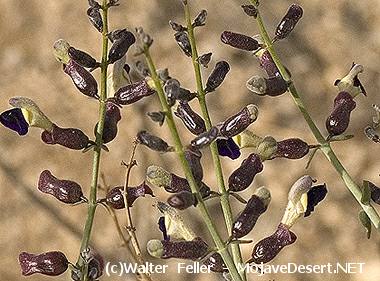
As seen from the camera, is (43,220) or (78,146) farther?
(43,220)

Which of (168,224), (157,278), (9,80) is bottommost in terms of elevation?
(168,224)

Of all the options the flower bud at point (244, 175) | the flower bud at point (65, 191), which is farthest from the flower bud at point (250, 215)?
the flower bud at point (65, 191)

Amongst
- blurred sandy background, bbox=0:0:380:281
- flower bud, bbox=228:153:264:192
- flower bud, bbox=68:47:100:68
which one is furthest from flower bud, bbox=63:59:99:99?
blurred sandy background, bbox=0:0:380:281

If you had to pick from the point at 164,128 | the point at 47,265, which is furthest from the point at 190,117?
the point at 164,128

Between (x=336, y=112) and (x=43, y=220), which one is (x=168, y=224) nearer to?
(x=336, y=112)

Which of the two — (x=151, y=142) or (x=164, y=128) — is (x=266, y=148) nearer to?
(x=151, y=142)

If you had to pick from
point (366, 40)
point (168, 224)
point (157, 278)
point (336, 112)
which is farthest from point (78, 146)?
point (366, 40)

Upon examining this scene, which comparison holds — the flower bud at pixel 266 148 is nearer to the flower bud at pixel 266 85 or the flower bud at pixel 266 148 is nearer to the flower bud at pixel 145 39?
the flower bud at pixel 266 85
